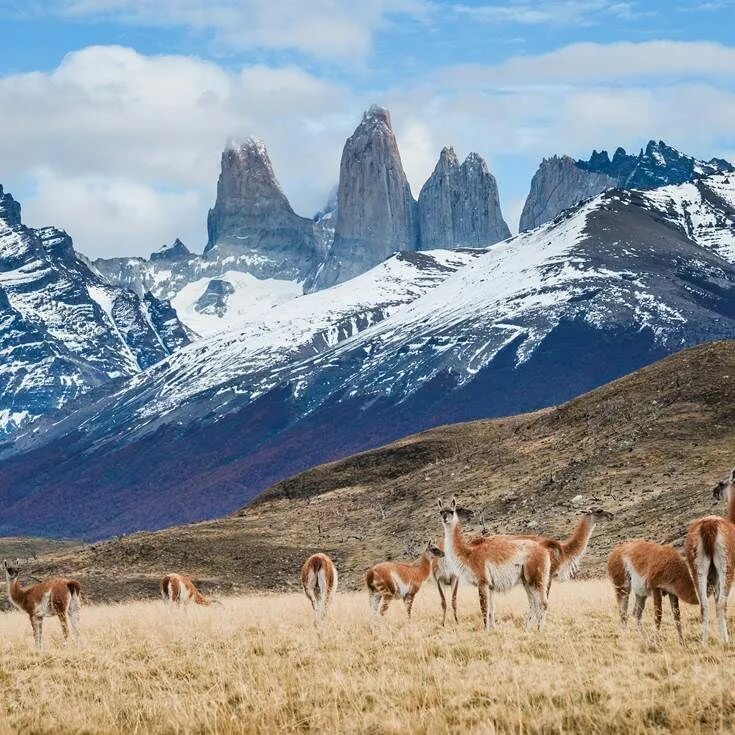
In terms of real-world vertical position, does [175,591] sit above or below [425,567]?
below

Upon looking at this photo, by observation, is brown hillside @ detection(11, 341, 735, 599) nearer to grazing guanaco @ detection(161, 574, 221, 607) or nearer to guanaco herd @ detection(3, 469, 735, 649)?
grazing guanaco @ detection(161, 574, 221, 607)

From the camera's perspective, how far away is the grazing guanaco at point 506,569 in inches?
863

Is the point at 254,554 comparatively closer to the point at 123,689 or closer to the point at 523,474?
the point at 523,474

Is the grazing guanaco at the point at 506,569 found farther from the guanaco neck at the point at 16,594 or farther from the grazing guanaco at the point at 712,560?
the guanaco neck at the point at 16,594

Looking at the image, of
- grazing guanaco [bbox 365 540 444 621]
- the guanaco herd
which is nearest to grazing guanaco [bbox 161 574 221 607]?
the guanaco herd

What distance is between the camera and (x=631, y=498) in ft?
195

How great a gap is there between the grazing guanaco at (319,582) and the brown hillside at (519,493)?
2166 cm

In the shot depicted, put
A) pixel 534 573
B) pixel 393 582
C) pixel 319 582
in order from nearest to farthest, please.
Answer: pixel 534 573 < pixel 319 582 < pixel 393 582

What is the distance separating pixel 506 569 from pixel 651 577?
3.29m

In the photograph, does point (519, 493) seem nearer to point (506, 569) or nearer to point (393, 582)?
point (393, 582)

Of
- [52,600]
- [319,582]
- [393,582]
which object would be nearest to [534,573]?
[393,582]

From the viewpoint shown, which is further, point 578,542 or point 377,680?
point 578,542

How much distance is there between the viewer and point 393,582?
25719mm

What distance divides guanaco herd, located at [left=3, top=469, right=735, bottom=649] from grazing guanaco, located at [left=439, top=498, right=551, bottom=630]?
0.06ft
